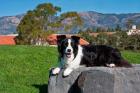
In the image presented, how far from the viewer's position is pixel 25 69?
13.1 meters

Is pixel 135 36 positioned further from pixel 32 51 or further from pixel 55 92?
pixel 55 92

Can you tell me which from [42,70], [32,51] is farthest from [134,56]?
[42,70]

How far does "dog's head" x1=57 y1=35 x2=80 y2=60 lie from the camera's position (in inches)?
321

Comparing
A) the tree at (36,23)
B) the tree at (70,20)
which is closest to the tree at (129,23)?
the tree at (70,20)

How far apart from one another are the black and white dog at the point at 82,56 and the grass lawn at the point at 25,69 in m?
1.71

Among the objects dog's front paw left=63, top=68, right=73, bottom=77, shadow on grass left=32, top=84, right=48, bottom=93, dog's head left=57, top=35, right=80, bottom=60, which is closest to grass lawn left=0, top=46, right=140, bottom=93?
shadow on grass left=32, top=84, right=48, bottom=93

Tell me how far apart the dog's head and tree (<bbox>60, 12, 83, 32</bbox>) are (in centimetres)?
4765

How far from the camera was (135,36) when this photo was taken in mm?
36281

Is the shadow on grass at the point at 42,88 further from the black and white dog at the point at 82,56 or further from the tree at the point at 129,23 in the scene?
the tree at the point at 129,23

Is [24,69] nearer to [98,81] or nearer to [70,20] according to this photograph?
[98,81]

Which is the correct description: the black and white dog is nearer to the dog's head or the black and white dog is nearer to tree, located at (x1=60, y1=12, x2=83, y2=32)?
the dog's head

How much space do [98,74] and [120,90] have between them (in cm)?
63

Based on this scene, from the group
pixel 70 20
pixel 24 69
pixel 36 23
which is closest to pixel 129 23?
pixel 70 20

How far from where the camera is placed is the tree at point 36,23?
55.1 metres
